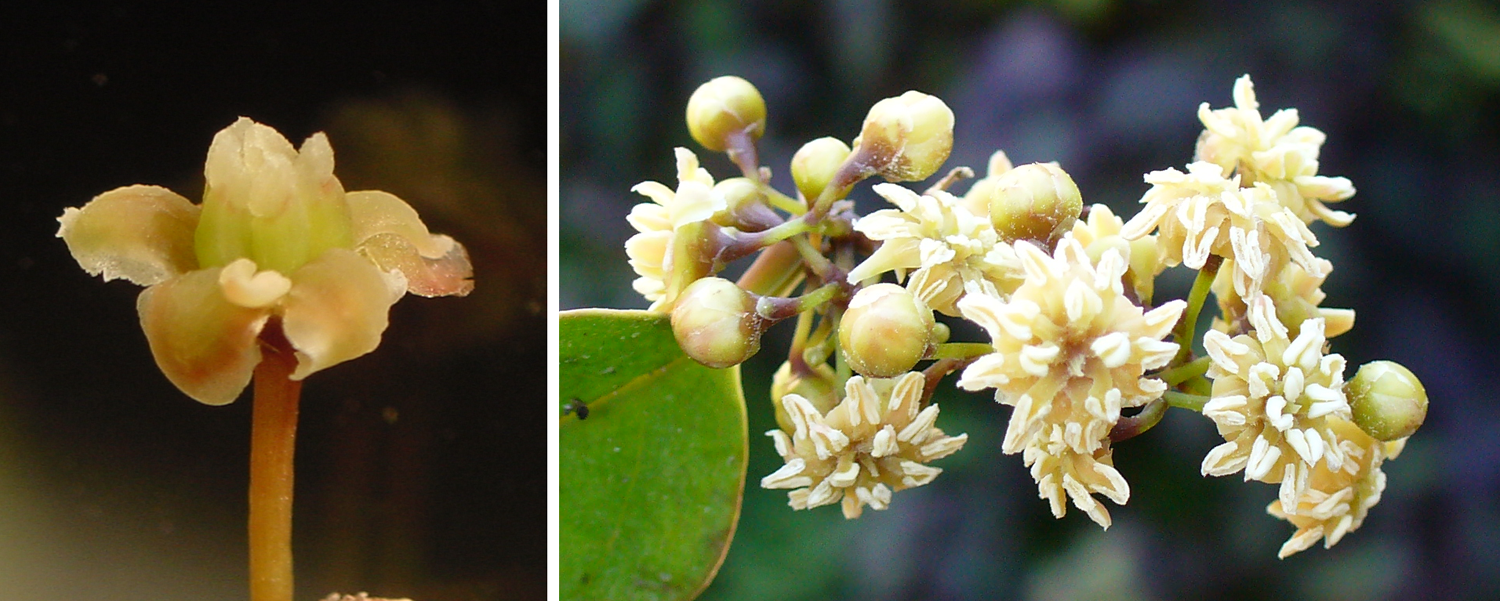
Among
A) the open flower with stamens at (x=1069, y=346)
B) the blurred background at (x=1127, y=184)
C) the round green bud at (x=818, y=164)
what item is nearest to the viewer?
the open flower with stamens at (x=1069, y=346)

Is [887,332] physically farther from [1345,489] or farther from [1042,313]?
[1345,489]


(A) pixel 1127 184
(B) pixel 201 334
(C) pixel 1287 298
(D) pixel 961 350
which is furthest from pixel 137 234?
(A) pixel 1127 184

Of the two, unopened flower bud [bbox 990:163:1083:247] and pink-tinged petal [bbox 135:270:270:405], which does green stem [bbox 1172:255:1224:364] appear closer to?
unopened flower bud [bbox 990:163:1083:247]

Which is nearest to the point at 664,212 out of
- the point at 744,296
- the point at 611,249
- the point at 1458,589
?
the point at 744,296

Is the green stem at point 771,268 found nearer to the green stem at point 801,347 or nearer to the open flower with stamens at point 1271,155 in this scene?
the green stem at point 801,347

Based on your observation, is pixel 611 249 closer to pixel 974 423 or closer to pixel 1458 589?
pixel 974 423

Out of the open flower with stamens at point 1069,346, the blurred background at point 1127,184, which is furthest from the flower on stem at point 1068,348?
the blurred background at point 1127,184

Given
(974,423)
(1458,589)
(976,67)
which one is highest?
(976,67)
